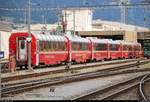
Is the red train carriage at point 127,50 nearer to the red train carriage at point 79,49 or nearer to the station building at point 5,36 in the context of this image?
the station building at point 5,36

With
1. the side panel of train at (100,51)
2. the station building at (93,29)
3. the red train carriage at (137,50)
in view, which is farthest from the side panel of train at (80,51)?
the station building at (93,29)

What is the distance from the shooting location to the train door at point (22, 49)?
40.4 metres

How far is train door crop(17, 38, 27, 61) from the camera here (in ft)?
133

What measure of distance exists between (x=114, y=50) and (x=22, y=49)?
29986mm

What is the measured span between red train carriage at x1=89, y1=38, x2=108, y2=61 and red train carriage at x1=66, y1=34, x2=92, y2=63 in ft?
6.57

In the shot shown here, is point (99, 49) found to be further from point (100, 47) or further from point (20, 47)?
point (20, 47)

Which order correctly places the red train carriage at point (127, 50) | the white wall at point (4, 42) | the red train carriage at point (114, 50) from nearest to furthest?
the white wall at point (4, 42), the red train carriage at point (114, 50), the red train carriage at point (127, 50)

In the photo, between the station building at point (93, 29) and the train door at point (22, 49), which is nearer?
the train door at point (22, 49)

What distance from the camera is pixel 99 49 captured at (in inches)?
2415

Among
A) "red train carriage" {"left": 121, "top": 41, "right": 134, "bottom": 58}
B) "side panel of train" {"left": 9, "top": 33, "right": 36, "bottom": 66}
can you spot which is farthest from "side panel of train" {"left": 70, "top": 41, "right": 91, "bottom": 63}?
"red train carriage" {"left": 121, "top": 41, "right": 134, "bottom": 58}

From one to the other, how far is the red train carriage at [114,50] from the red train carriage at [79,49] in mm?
10500

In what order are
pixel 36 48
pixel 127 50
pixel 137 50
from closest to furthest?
pixel 36 48, pixel 127 50, pixel 137 50

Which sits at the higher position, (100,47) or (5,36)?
(5,36)

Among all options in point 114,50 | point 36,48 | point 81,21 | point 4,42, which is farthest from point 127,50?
point 81,21
